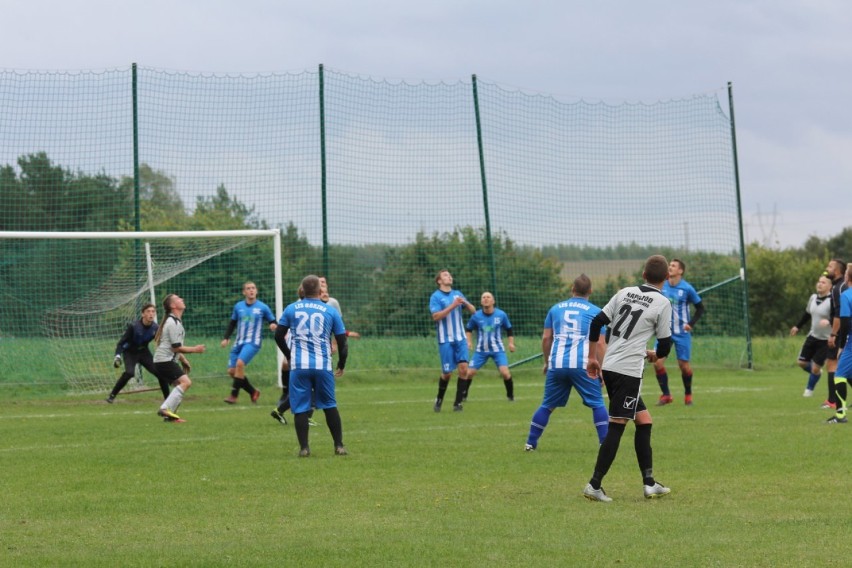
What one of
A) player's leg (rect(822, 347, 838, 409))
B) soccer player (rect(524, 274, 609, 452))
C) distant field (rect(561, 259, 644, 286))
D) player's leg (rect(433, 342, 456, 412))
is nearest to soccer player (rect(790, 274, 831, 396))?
player's leg (rect(822, 347, 838, 409))

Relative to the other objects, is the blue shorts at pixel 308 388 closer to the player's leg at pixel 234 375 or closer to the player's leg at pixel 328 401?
the player's leg at pixel 328 401

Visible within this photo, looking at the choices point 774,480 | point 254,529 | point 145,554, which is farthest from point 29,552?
point 774,480

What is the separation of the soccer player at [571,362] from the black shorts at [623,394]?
253 centimetres

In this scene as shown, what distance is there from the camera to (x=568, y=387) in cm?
1215

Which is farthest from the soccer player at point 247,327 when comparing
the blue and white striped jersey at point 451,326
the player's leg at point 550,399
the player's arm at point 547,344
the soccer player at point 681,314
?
the player's leg at point 550,399

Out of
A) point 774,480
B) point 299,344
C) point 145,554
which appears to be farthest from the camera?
point 299,344

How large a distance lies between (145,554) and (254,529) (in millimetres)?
981

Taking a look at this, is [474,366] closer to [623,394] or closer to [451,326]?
[451,326]

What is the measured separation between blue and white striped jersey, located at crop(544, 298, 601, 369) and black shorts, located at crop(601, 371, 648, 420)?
2.56 m

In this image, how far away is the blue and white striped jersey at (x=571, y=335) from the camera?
11977 mm

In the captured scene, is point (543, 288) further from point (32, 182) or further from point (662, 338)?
point (662, 338)

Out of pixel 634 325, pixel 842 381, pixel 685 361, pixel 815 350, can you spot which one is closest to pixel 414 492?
pixel 634 325

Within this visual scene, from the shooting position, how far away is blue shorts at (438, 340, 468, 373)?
18.2 meters

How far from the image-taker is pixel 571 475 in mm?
10555
